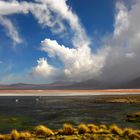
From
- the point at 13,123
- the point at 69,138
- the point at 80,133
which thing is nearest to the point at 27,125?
the point at 13,123

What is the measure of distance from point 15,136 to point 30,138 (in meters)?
1.73

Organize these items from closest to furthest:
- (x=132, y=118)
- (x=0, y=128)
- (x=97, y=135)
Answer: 1. (x=97, y=135)
2. (x=0, y=128)
3. (x=132, y=118)

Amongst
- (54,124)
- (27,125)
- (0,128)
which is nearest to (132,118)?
(54,124)

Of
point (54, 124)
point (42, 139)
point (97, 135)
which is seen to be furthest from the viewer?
point (54, 124)

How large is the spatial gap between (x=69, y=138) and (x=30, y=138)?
3706 mm

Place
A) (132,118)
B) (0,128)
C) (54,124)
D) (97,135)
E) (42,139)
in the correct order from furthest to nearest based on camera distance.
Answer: (132,118), (54,124), (0,128), (97,135), (42,139)

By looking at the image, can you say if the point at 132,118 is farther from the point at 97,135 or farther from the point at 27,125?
the point at 97,135

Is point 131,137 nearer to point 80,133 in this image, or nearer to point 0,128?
point 80,133

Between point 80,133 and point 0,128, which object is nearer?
point 80,133

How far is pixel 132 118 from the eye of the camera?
5481cm

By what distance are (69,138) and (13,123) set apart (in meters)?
21.9

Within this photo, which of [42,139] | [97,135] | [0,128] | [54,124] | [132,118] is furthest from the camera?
[132,118]

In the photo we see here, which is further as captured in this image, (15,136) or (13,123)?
(13,123)

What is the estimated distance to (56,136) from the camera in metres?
32.5
